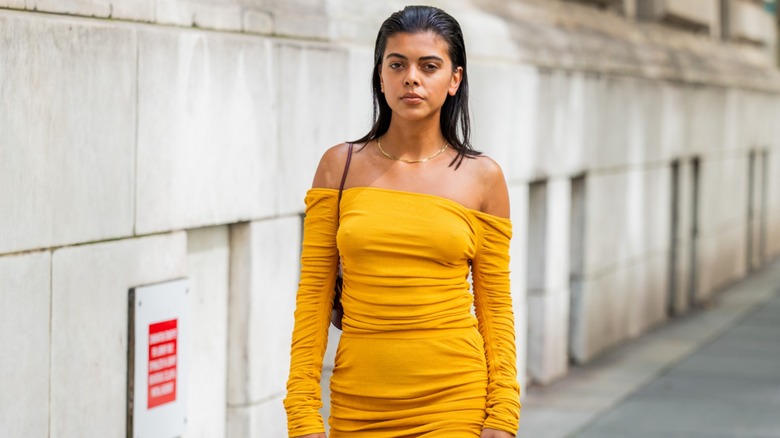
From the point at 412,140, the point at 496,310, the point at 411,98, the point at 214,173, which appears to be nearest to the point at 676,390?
the point at 214,173

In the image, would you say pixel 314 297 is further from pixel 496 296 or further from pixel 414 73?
pixel 414 73

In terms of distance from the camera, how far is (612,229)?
41.3 feet

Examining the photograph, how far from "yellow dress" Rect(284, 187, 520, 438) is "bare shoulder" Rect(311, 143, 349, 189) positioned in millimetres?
31

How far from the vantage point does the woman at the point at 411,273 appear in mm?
3619

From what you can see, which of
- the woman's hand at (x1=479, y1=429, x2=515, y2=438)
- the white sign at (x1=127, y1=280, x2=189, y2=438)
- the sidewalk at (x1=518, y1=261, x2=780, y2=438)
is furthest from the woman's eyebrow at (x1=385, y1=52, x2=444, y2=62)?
the sidewalk at (x1=518, y1=261, x2=780, y2=438)

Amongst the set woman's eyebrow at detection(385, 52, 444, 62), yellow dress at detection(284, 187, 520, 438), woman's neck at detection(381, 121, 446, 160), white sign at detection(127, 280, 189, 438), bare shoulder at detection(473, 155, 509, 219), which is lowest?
white sign at detection(127, 280, 189, 438)

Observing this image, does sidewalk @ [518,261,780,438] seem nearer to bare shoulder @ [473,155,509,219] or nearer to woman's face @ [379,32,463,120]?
bare shoulder @ [473,155,509,219]

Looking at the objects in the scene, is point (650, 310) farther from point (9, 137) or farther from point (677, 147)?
point (9, 137)

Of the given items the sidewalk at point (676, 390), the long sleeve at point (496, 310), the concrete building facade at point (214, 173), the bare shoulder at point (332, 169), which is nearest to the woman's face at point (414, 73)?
the bare shoulder at point (332, 169)

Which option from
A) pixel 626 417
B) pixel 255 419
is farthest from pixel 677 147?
pixel 255 419

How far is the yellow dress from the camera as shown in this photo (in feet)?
11.8

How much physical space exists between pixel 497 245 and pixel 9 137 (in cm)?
169

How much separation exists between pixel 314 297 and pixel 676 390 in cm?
714

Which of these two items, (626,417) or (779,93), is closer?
(626,417)
